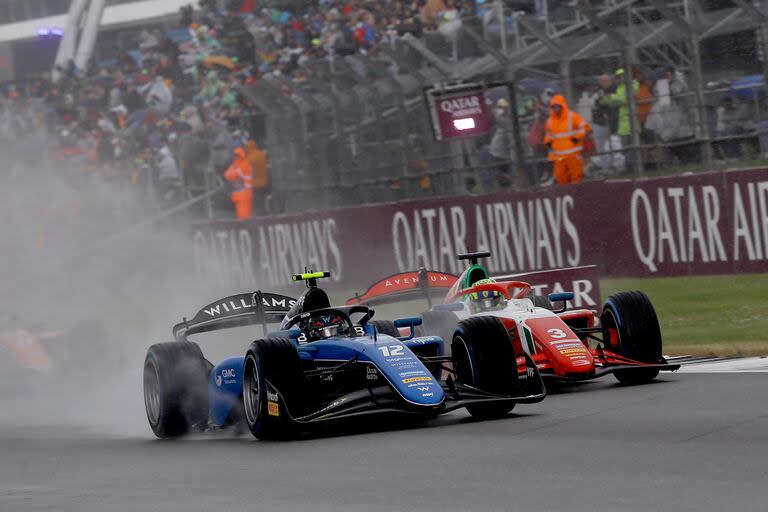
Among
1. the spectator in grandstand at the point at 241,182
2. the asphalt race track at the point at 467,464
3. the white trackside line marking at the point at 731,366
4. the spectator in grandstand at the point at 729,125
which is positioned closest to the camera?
the asphalt race track at the point at 467,464

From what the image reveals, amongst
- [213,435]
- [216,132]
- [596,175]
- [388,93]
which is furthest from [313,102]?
[213,435]

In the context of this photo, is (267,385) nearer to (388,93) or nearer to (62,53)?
(388,93)

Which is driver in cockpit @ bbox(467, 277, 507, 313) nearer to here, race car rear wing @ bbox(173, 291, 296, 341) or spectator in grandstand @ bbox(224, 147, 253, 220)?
race car rear wing @ bbox(173, 291, 296, 341)

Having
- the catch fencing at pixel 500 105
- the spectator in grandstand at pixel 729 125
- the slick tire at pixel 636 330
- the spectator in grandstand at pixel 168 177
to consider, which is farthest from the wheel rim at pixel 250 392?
the spectator in grandstand at pixel 168 177

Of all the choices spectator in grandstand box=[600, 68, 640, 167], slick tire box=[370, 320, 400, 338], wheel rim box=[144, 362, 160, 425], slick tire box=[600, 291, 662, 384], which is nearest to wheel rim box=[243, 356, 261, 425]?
wheel rim box=[144, 362, 160, 425]

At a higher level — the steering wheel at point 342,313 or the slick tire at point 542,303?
the steering wheel at point 342,313

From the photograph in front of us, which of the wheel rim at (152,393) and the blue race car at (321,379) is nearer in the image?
the blue race car at (321,379)

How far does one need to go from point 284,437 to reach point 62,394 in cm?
648

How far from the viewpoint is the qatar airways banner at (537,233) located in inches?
694

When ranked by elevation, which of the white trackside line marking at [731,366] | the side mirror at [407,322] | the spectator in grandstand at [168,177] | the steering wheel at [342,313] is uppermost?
the spectator in grandstand at [168,177]

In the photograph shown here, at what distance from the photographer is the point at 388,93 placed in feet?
77.8

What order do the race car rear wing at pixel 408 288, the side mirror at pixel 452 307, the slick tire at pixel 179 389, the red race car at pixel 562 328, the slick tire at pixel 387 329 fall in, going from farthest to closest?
the race car rear wing at pixel 408 288, the side mirror at pixel 452 307, the slick tire at pixel 387 329, the red race car at pixel 562 328, the slick tire at pixel 179 389

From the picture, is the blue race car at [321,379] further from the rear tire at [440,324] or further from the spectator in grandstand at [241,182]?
the spectator in grandstand at [241,182]

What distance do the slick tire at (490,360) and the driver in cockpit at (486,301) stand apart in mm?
2039
